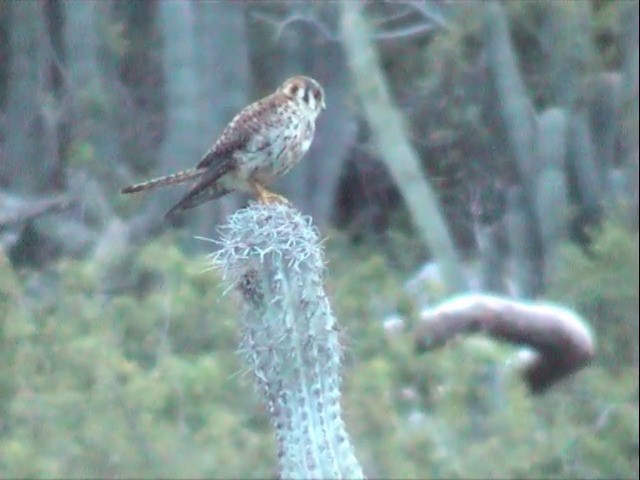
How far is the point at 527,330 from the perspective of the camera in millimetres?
8469

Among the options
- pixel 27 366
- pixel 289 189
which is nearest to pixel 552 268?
pixel 289 189

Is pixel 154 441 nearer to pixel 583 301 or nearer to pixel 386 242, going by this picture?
pixel 583 301

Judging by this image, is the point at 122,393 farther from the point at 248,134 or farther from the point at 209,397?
the point at 248,134

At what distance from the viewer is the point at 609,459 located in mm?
8555

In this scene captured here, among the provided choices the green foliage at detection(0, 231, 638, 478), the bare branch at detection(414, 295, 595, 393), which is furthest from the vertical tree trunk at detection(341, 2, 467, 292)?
the green foliage at detection(0, 231, 638, 478)

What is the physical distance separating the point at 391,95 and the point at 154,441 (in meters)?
6.38

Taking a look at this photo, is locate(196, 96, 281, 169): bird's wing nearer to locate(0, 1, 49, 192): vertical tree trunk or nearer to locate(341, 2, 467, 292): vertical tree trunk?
locate(0, 1, 49, 192): vertical tree trunk

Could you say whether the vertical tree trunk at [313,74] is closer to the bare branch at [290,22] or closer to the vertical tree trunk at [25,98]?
the bare branch at [290,22]

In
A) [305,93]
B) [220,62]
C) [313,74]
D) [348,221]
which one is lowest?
[305,93]

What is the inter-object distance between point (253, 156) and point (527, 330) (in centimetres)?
381

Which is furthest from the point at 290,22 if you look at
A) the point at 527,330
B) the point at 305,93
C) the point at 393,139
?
the point at 305,93

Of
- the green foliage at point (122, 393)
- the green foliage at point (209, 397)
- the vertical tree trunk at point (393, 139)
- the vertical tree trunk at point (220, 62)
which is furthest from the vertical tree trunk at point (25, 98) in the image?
the vertical tree trunk at point (393, 139)

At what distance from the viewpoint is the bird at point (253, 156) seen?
4973mm

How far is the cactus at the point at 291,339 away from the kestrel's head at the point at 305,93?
1.85 meters
